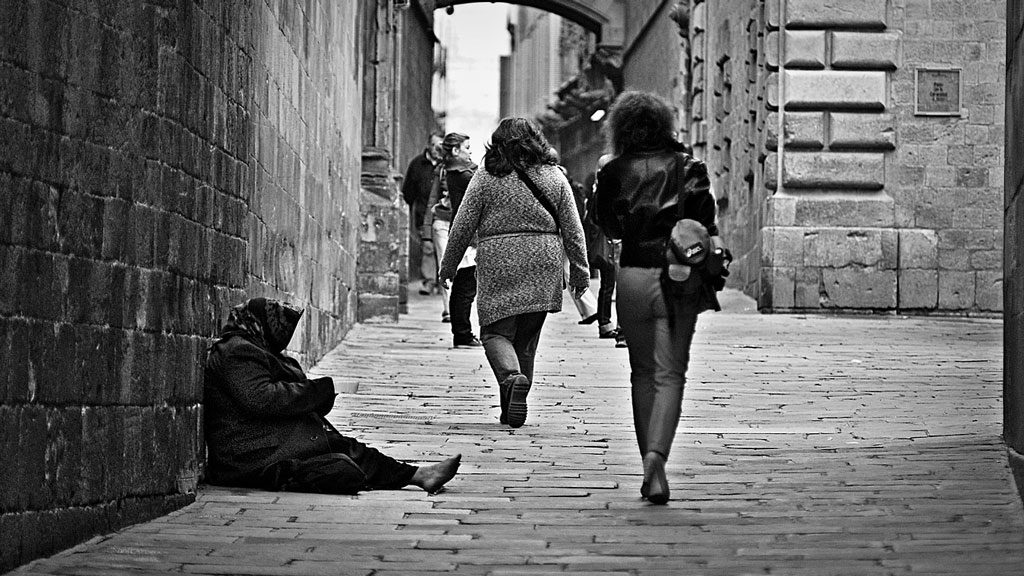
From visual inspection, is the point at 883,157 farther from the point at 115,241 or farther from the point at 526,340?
the point at 115,241

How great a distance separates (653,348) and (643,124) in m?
0.99

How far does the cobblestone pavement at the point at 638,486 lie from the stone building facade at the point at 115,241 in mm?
250

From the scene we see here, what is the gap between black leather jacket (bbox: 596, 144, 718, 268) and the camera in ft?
21.6

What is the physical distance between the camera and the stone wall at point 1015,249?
651 cm

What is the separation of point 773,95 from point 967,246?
105 inches

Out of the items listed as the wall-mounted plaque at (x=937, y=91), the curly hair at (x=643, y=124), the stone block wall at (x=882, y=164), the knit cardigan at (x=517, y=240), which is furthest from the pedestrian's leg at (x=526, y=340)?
the wall-mounted plaque at (x=937, y=91)

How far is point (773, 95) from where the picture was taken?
17828 mm

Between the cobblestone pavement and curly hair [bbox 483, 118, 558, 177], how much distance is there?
1.43 m

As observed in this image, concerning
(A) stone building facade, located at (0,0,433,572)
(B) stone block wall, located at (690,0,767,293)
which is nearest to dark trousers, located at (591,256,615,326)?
(B) stone block wall, located at (690,0,767,293)

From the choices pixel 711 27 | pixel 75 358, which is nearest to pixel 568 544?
pixel 75 358

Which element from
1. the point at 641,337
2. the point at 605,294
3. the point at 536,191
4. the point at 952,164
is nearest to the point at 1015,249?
the point at 641,337

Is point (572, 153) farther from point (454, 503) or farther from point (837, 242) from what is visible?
point (454, 503)

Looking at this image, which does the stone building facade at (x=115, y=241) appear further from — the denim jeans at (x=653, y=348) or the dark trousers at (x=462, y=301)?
the dark trousers at (x=462, y=301)

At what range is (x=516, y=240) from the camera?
29.2 feet
